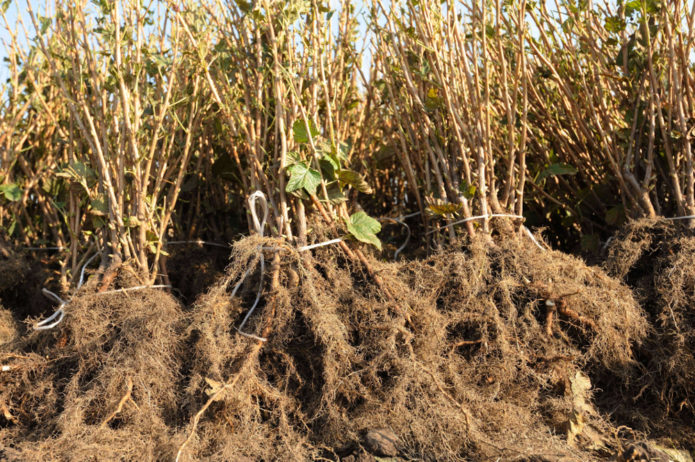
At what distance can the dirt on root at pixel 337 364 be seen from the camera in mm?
1433

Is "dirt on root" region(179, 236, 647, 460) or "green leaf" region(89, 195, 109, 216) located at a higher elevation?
"green leaf" region(89, 195, 109, 216)

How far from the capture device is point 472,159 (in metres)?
1.90

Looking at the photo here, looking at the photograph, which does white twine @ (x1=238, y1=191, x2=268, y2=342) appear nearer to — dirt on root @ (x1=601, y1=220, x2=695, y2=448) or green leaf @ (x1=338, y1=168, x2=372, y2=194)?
green leaf @ (x1=338, y1=168, x2=372, y2=194)

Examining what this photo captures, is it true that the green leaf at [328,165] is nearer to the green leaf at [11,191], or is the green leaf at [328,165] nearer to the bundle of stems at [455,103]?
the bundle of stems at [455,103]

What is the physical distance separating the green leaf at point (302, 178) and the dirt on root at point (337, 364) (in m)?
0.17

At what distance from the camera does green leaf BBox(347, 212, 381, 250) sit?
171 cm

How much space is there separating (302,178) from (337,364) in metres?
0.53

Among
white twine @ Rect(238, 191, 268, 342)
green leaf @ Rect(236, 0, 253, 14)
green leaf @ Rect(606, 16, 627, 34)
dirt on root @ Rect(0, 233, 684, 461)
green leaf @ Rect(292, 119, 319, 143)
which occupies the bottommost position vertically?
Answer: dirt on root @ Rect(0, 233, 684, 461)

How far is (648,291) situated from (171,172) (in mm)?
1553

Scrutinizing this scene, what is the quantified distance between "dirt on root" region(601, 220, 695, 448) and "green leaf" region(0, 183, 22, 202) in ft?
6.80

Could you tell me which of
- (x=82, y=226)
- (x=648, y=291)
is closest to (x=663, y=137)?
(x=648, y=291)

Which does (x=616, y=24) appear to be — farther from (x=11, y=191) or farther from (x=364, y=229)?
(x=11, y=191)

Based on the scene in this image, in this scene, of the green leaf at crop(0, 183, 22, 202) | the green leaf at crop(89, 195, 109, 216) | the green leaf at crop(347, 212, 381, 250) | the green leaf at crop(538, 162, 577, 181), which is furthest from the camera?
the green leaf at crop(0, 183, 22, 202)

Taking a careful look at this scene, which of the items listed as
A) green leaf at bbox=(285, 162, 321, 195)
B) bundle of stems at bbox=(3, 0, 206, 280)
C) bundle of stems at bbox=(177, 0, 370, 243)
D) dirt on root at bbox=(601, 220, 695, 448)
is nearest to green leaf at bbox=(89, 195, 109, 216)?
bundle of stems at bbox=(3, 0, 206, 280)
